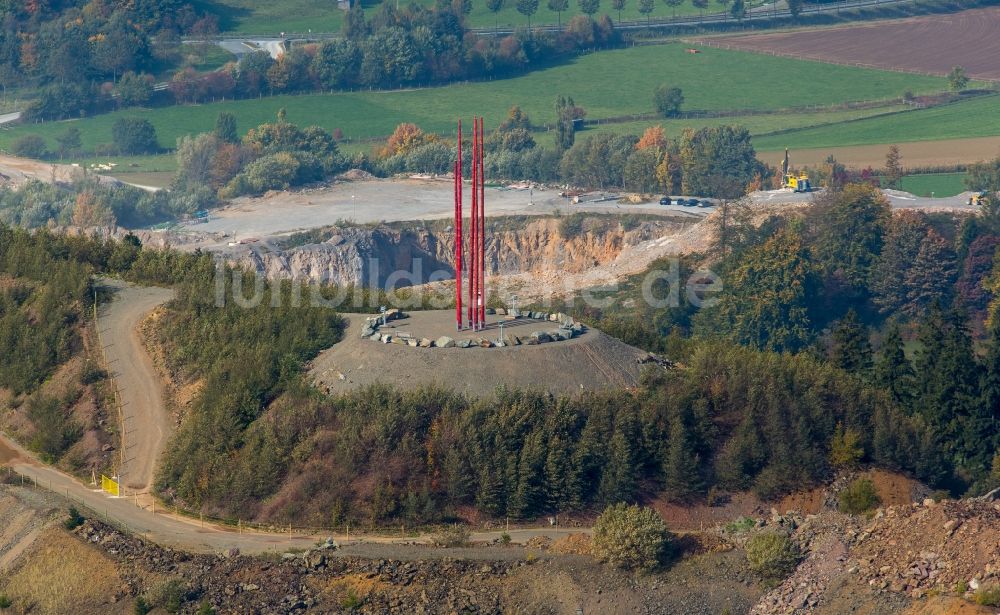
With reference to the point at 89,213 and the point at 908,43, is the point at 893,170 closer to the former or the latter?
the point at 908,43

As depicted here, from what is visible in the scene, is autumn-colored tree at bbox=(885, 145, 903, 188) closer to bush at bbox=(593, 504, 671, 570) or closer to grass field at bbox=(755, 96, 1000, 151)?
grass field at bbox=(755, 96, 1000, 151)

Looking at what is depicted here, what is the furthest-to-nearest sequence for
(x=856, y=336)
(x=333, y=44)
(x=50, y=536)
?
1. (x=333, y=44)
2. (x=856, y=336)
3. (x=50, y=536)

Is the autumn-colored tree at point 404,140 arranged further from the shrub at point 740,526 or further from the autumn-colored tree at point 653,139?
the shrub at point 740,526

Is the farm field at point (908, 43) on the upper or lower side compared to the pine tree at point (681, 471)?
lower

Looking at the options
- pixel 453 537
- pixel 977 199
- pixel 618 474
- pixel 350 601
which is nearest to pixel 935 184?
pixel 977 199

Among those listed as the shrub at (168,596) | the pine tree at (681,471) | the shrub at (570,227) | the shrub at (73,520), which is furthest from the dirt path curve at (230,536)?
the shrub at (570,227)

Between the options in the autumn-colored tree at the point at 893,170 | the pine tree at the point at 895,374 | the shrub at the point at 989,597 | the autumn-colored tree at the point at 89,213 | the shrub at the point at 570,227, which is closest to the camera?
the shrub at the point at 989,597

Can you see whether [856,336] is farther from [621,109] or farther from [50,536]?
[621,109]

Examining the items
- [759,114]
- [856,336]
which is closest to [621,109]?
[759,114]
